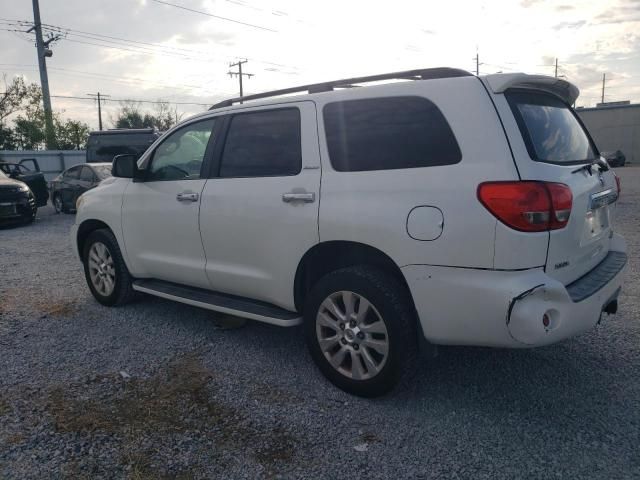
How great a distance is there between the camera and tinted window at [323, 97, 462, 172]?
2.94 m

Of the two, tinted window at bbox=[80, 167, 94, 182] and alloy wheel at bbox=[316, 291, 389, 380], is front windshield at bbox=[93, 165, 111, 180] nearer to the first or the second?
tinted window at bbox=[80, 167, 94, 182]

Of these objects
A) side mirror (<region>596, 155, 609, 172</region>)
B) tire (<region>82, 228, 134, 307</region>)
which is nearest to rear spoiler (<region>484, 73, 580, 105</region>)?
side mirror (<region>596, 155, 609, 172</region>)

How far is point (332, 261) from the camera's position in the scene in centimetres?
352

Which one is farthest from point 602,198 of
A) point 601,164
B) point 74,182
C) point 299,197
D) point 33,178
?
point 33,178

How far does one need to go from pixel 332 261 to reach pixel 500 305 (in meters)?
1.23

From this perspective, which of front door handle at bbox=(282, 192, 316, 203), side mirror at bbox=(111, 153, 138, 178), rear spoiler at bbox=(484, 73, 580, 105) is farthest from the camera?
side mirror at bbox=(111, 153, 138, 178)

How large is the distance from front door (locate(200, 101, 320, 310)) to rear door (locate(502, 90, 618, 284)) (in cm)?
128

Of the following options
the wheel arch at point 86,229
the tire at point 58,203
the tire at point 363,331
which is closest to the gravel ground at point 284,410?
the tire at point 363,331

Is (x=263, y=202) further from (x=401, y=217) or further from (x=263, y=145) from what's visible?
(x=401, y=217)

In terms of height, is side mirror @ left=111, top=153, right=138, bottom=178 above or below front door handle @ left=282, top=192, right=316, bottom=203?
above

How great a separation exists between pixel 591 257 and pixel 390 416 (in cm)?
157

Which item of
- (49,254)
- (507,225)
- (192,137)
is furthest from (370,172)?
(49,254)

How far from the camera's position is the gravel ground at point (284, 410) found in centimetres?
262

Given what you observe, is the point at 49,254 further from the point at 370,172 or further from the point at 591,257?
the point at 591,257
